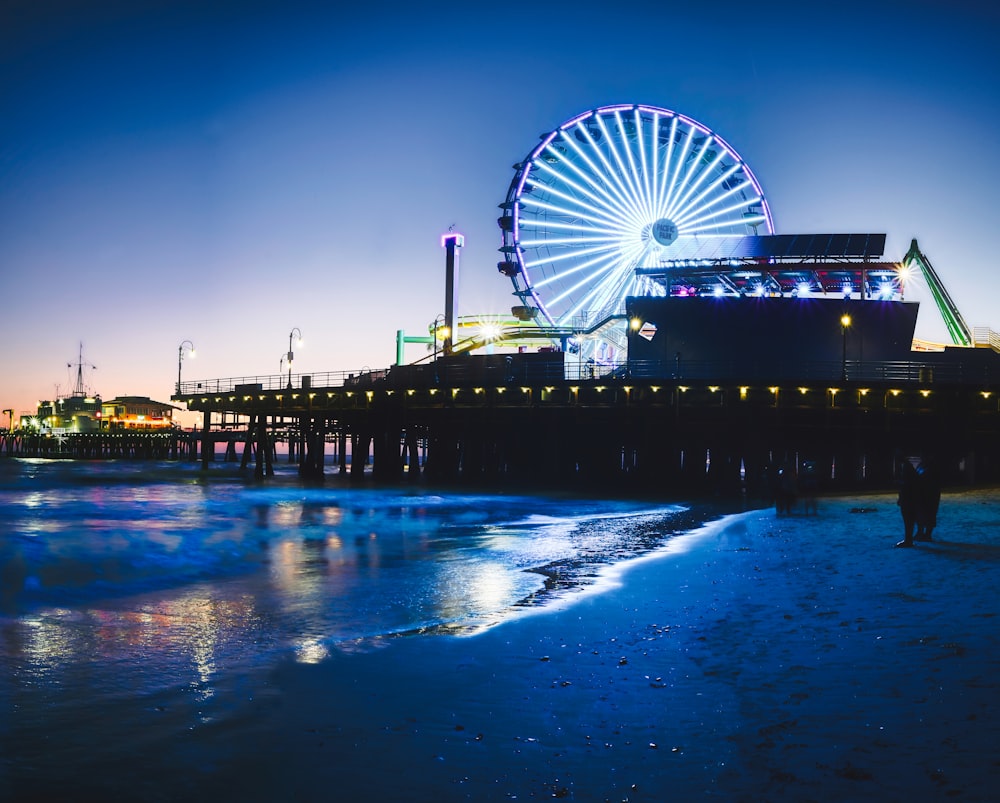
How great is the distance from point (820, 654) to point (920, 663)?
2.96 feet

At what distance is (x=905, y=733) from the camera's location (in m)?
5.81

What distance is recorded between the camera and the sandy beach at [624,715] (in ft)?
17.6

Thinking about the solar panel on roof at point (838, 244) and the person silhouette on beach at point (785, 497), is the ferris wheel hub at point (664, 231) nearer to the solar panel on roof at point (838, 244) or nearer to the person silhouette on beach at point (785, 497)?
the solar panel on roof at point (838, 244)

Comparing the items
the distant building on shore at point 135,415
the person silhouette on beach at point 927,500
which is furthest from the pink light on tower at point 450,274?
the distant building on shore at point 135,415

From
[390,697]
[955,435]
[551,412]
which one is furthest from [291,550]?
[955,435]

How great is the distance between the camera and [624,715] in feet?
21.7

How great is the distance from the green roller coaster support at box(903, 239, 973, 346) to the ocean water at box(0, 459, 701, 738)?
34.8 m

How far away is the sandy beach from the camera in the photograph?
17.6 feet

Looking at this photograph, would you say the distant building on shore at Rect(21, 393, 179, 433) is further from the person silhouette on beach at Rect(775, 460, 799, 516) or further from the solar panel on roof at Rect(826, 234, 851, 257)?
the person silhouette on beach at Rect(775, 460, 799, 516)

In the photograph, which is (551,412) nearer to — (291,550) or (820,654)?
(291,550)

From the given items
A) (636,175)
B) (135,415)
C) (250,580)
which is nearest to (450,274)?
(636,175)

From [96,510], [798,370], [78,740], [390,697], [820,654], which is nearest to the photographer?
[78,740]

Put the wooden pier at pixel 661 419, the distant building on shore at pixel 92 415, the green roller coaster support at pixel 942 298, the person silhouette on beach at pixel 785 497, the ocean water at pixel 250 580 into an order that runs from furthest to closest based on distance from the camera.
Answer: the distant building on shore at pixel 92 415 < the green roller coaster support at pixel 942 298 < the wooden pier at pixel 661 419 < the person silhouette on beach at pixel 785 497 < the ocean water at pixel 250 580

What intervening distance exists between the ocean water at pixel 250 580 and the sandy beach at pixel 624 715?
2.95ft
